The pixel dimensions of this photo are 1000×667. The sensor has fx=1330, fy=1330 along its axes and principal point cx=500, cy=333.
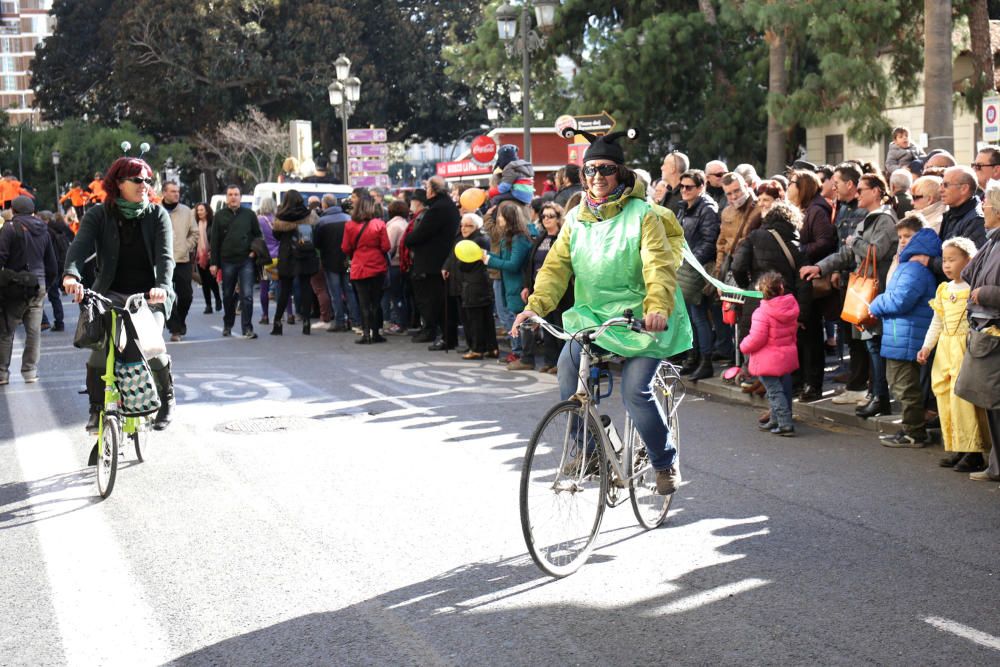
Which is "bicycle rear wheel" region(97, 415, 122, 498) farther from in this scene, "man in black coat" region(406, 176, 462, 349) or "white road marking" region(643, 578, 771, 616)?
"man in black coat" region(406, 176, 462, 349)

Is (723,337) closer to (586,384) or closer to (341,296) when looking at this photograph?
(586,384)

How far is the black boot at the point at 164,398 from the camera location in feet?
27.8

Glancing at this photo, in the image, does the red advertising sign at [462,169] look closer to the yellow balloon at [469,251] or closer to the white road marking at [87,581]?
the yellow balloon at [469,251]

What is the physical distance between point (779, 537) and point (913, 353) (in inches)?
104

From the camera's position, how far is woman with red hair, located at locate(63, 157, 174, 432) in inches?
327

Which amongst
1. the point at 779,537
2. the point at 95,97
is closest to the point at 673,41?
the point at 779,537

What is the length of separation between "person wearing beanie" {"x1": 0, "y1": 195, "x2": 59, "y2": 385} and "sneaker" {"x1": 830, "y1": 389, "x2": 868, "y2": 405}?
7786 mm

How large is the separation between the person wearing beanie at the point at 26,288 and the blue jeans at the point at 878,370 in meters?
8.14

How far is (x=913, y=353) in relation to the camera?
8602 mm

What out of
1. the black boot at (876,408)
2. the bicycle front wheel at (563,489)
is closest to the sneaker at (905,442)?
the black boot at (876,408)

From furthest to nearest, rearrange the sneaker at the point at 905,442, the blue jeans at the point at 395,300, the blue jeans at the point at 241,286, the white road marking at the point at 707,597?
1. the blue jeans at the point at 395,300
2. the blue jeans at the point at 241,286
3. the sneaker at the point at 905,442
4. the white road marking at the point at 707,597

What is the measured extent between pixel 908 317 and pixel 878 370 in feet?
3.07

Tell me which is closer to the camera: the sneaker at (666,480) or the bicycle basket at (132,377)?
the sneaker at (666,480)

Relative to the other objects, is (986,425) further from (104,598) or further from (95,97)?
(95,97)
